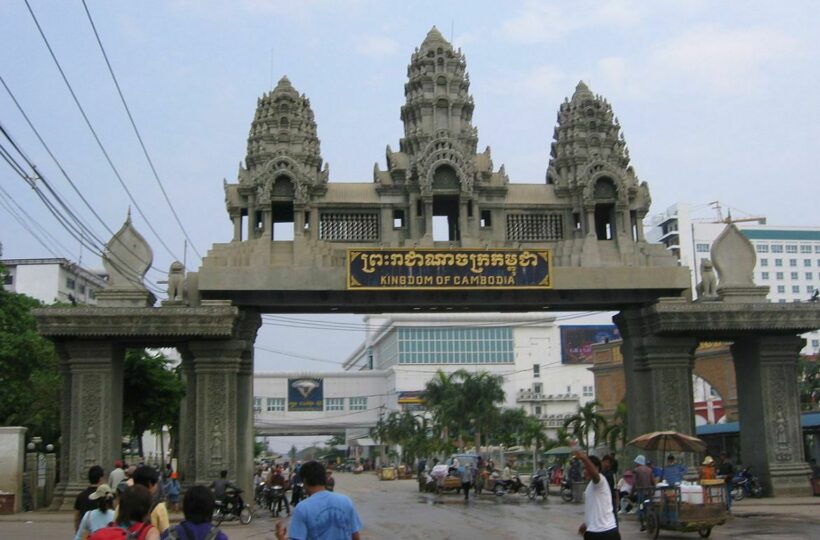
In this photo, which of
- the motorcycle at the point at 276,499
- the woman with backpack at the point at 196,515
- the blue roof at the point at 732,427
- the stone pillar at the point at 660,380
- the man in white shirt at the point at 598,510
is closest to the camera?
the woman with backpack at the point at 196,515

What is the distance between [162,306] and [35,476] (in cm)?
634

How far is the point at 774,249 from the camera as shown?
13538 cm

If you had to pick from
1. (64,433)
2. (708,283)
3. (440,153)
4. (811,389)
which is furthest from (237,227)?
(811,389)

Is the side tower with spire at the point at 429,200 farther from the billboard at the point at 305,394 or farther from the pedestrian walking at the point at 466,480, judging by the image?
the billboard at the point at 305,394

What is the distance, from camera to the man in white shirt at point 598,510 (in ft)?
34.4

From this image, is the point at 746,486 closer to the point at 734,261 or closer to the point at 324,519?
the point at 734,261

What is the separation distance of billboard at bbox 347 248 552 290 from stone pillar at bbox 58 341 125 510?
7426 mm

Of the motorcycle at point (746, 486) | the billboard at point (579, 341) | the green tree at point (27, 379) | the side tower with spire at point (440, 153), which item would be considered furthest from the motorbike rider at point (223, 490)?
the billboard at point (579, 341)

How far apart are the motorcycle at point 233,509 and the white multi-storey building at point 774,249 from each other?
116035 mm

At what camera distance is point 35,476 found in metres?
27.2

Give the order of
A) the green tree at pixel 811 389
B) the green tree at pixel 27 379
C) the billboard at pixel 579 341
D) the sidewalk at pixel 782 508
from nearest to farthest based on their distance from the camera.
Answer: the sidewalk at pixel 782 508, the green tree at pixel 27 379, the green tree at pixel 811 389, the billboard at pixel 579 341

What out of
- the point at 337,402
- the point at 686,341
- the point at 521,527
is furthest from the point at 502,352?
the point at 521,527

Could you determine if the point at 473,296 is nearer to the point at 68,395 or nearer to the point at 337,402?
the point at 68,395

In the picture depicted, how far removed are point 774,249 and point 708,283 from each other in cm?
11537
